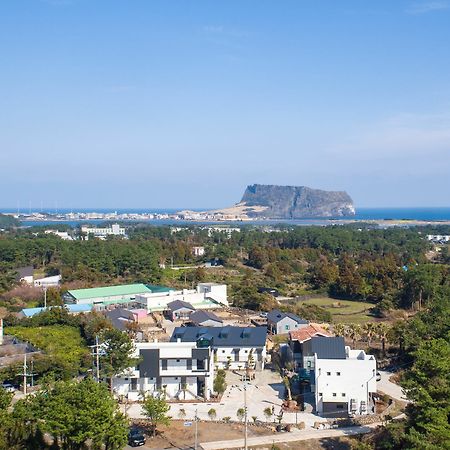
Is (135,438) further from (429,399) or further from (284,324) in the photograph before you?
(284,324)

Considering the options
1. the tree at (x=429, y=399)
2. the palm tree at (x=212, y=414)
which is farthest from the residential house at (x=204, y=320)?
the tree at (x=429, y=399)

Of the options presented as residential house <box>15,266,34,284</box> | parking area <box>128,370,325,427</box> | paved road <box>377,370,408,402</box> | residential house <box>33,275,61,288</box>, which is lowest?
parking area <box>128,370,325,427</box>

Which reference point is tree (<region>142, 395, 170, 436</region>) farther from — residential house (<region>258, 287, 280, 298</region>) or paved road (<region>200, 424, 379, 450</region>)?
residential house (<region>258, 287, 280, 298</region>)

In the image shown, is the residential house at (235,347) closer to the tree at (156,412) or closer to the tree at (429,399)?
the tree at (156,412)

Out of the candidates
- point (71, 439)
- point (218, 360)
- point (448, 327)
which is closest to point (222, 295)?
point (218, 360)

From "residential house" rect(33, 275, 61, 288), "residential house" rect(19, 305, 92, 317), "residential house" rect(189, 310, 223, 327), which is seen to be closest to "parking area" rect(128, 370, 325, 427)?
"residential house" rect(189, 310, 223, 327)
